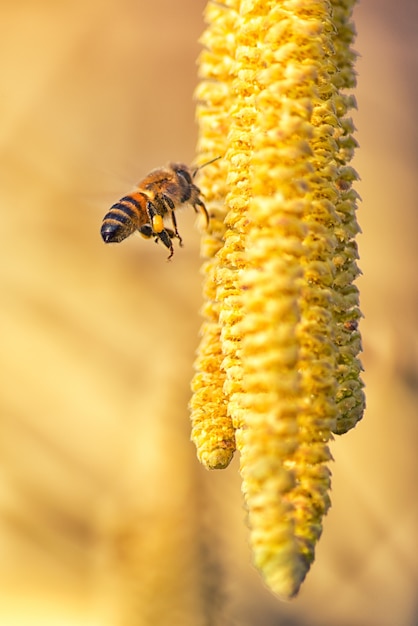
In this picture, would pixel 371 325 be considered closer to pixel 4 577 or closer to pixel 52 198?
pixel 52 198

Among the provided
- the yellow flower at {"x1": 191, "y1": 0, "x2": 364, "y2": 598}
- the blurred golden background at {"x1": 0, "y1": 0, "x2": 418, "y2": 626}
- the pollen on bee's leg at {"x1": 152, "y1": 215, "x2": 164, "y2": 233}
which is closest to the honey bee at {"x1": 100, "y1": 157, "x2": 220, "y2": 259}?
the pollen on bee's leg at {"x1": 152, "y1": 215, "x2": 164, "y2": 233}

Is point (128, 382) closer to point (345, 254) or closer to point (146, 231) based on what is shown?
point (146, 231)

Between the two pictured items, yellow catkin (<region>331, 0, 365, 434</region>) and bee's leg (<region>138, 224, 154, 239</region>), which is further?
bee's leg (<region>138, 224, 154, 239</region>)

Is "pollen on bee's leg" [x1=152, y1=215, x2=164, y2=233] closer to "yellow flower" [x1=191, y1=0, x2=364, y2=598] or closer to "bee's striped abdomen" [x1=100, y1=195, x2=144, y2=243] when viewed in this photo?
"bee's striped abdomen" [x1=100, y1=195, x2=144, y2=243]

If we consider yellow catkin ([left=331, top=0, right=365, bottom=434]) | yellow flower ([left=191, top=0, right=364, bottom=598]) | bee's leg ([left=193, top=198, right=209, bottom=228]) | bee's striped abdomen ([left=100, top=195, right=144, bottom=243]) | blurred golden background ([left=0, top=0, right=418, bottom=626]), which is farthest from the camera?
blurred golden background ([left=0, top=0, right=418, bottom=626])

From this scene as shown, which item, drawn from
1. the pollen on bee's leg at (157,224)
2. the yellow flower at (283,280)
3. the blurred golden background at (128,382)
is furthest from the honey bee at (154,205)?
the yellow flower at (283,280)

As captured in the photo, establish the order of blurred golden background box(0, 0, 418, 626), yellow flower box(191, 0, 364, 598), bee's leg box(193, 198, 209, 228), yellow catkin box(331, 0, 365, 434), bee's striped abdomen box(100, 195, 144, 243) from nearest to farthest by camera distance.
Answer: yellow flower box(191, 0, 364, 598), yellow catkin box(331, 0, 365, 434), bee's leg box(193, 198, 209, 228), bee's striped abdomen box(100, 195, 144, 243), blurred golden background box(0, 0, 418, 626)

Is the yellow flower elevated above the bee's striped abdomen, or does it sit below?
below
